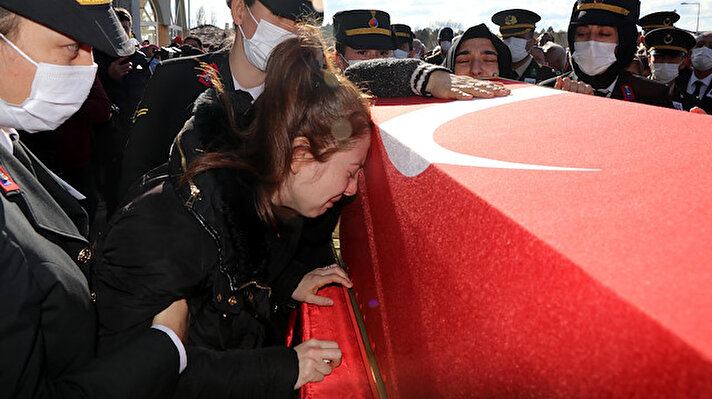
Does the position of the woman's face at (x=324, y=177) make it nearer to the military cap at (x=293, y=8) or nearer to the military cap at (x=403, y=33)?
the military cap at (x=293, y=8)

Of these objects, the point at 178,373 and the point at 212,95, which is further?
the point at 212,95

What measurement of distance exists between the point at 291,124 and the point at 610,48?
259 centimetres

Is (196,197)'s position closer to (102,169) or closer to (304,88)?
(304,88)

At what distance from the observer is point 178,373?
3.59 ft

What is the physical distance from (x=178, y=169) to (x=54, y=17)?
0.45m

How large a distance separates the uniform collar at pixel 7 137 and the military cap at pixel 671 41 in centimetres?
659

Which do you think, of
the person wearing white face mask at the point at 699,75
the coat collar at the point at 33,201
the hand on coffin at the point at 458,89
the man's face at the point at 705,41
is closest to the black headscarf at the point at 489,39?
the hand on coffin at the point at 458,89

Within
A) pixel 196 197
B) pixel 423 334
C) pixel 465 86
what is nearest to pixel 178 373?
pixel 196 197

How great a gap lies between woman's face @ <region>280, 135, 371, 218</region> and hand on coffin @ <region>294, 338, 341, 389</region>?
0.40 meters

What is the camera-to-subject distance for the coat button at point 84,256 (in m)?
1.26

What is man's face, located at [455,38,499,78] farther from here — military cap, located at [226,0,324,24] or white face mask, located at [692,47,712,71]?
white face mask, located at [692,47,712,71]

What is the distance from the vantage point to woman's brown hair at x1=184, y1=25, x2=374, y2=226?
131 centimetres

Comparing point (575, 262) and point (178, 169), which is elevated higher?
point (575, 262)

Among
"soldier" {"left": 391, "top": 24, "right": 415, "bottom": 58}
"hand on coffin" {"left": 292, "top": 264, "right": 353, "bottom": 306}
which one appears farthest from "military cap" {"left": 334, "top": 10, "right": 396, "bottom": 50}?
"soldier" {"left": 391, "top": 24, "right": 415, "bottom": 58}
